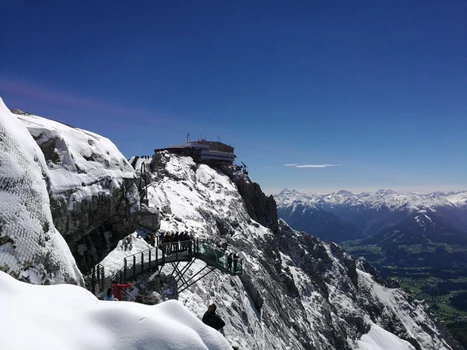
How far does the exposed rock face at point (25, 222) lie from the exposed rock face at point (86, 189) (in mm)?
2632

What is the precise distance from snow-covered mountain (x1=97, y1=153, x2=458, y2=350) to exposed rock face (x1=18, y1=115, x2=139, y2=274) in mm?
6926

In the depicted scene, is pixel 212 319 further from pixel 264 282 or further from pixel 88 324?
pixel 264 282

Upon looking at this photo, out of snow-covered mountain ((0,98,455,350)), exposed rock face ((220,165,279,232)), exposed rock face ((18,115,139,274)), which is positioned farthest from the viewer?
exposed rock face ((220,165,279,232))

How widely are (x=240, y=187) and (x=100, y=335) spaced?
2547 inches

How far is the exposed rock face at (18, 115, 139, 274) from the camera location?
16859 millimetres

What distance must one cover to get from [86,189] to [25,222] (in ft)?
20.1

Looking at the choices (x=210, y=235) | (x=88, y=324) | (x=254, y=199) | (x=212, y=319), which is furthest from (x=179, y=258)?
(x=254, y=199)

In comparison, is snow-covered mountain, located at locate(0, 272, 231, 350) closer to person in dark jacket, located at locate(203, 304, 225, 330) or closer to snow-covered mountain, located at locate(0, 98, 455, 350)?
snow-covered mountain, located at locate(0, 98, 455, 350)

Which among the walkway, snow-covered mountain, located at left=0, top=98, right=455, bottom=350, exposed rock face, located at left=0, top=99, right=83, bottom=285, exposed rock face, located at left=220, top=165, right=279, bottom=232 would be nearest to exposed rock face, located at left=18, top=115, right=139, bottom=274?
snow-covered mountain, located at left=0, top=98, right=455, bottom=350

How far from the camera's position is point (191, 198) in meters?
48.4

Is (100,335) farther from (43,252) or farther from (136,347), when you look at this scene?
(43,252)

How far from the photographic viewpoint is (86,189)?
18.0 metres

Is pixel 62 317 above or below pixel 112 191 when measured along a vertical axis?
below

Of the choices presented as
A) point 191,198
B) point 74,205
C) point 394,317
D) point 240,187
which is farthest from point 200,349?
point 394,317
